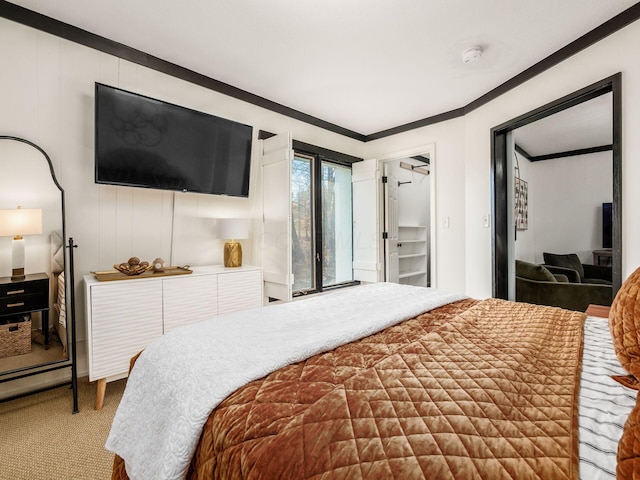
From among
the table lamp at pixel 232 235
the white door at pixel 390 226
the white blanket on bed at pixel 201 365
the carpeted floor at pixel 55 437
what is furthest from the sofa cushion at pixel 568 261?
the carpeted floor at pixel 55 437

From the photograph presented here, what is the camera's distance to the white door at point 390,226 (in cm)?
428

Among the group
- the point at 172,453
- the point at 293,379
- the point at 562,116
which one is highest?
the point at 562,116

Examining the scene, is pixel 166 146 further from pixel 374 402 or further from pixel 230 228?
pixel 374 402

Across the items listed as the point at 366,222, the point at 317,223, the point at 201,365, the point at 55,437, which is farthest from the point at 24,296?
the point at 366,222

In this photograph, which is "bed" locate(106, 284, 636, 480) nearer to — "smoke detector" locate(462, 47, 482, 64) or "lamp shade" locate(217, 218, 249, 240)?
"lamp shade" locate(217, 218, 249, 240)

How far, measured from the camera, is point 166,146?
248 cm

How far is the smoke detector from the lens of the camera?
2.43 meters

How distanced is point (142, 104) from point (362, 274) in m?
3.13

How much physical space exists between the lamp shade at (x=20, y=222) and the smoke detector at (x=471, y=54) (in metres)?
3.27

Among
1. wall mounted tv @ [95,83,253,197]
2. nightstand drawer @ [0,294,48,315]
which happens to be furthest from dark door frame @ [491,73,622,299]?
nightstand drawer @ [0,294,48,315]

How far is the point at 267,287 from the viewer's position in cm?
331

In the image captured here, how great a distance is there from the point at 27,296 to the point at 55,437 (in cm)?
85

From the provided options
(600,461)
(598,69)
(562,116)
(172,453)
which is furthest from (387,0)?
(562,116)

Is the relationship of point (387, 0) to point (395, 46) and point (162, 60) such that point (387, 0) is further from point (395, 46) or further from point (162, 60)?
point (162, 60)
